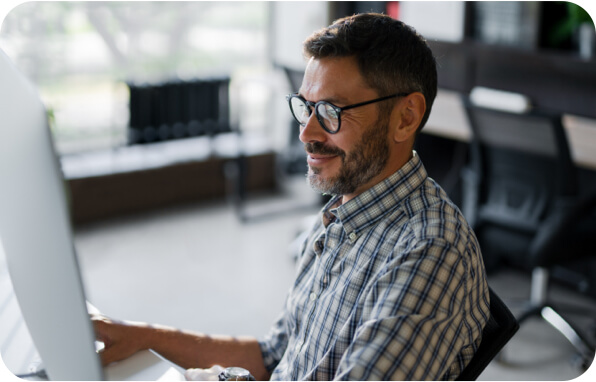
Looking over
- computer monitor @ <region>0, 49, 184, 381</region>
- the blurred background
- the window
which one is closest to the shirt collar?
computer monitor @ <region>0, 49, 184, 381</region>

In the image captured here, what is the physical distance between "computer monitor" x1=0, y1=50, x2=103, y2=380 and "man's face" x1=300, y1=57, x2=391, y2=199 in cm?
55

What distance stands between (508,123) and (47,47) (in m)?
2.56

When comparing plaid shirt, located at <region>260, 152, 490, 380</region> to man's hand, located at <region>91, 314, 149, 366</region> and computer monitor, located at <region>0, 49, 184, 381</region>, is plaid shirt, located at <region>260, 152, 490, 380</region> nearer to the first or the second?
man's hand, located at <region>91, 314, 149, 366</region>

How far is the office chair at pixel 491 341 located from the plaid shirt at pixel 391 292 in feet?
0.04

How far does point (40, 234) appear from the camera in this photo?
686 millimetres

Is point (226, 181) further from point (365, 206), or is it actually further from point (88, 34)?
point (365, 206)

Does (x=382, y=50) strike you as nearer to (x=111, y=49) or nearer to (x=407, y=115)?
(x=407, y=115)

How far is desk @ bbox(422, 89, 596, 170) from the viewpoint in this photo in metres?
2.60

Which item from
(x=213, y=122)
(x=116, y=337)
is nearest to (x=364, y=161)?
(x=116, y=337)

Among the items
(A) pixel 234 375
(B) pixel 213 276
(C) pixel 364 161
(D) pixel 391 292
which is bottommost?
(B) pixel 213 276

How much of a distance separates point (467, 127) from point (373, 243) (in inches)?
81.8

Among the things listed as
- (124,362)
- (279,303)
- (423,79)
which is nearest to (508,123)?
(279,303)

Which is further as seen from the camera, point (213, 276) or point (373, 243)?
point (213, 276)

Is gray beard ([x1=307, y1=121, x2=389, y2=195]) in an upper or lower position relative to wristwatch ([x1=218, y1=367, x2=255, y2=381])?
upper
